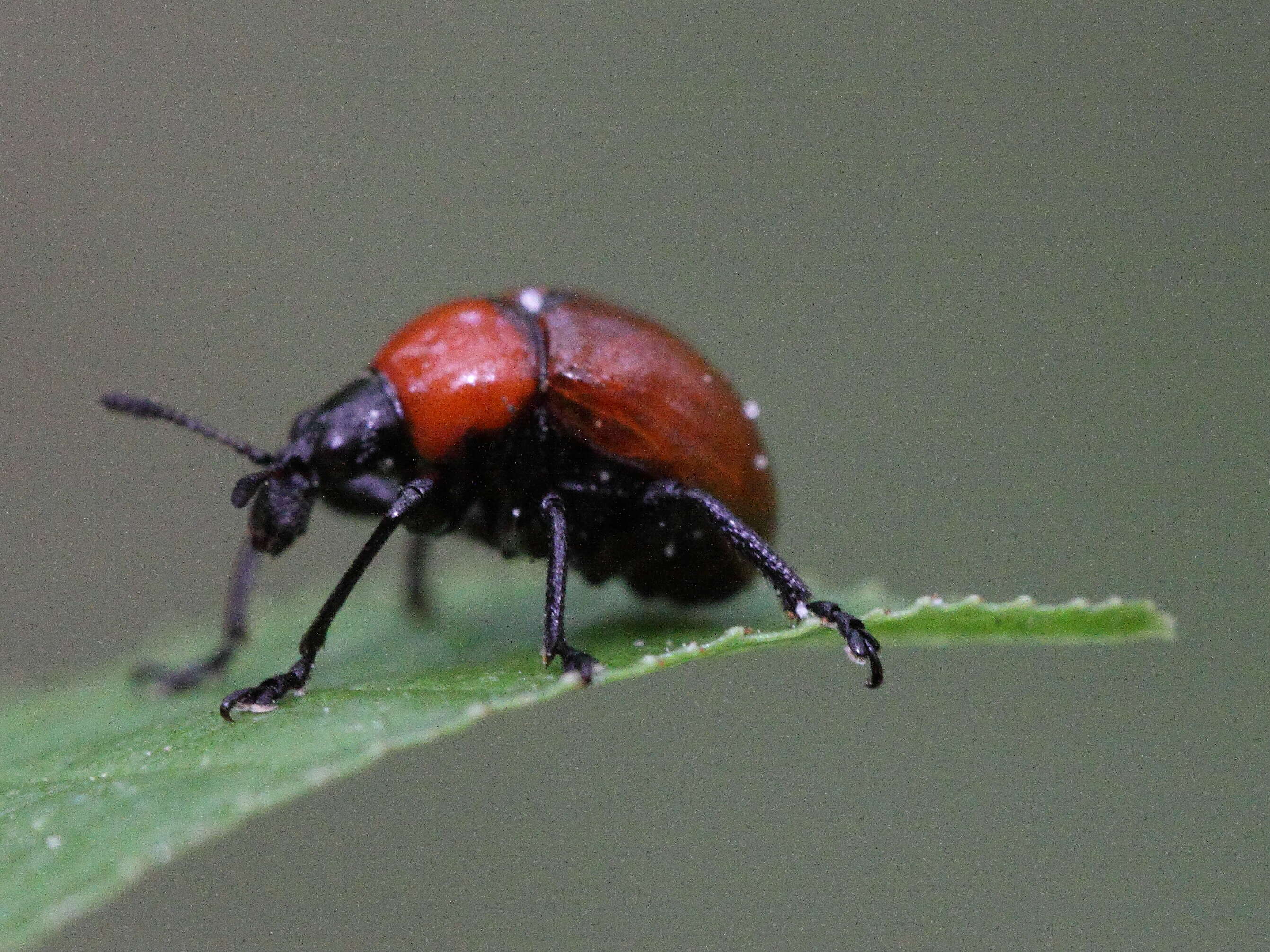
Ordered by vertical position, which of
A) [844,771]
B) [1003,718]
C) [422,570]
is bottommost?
[844,771]

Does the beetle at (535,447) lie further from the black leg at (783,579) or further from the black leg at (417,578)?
the black leg at (417,578)

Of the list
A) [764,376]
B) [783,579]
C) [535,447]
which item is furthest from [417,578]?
[764,376]

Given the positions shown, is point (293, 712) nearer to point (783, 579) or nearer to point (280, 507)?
Result: point (280, 507)

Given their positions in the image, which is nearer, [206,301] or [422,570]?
[422,570]

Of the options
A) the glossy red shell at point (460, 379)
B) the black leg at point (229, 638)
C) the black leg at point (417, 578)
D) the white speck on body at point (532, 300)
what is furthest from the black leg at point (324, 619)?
the black leg at point (417, 578)

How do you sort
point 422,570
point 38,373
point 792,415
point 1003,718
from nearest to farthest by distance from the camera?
point 422,570
point 1003,718
point 792,415
point 38,373

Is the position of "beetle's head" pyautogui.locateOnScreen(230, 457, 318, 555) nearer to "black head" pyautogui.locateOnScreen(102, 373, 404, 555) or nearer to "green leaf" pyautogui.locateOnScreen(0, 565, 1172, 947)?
"black head" pyautogui.locateOnScreen(102, 373, 404, 555)

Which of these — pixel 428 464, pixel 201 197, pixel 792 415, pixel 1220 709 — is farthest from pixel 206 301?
pixel 1220 709

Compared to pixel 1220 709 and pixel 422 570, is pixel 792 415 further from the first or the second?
pixel 422 570
